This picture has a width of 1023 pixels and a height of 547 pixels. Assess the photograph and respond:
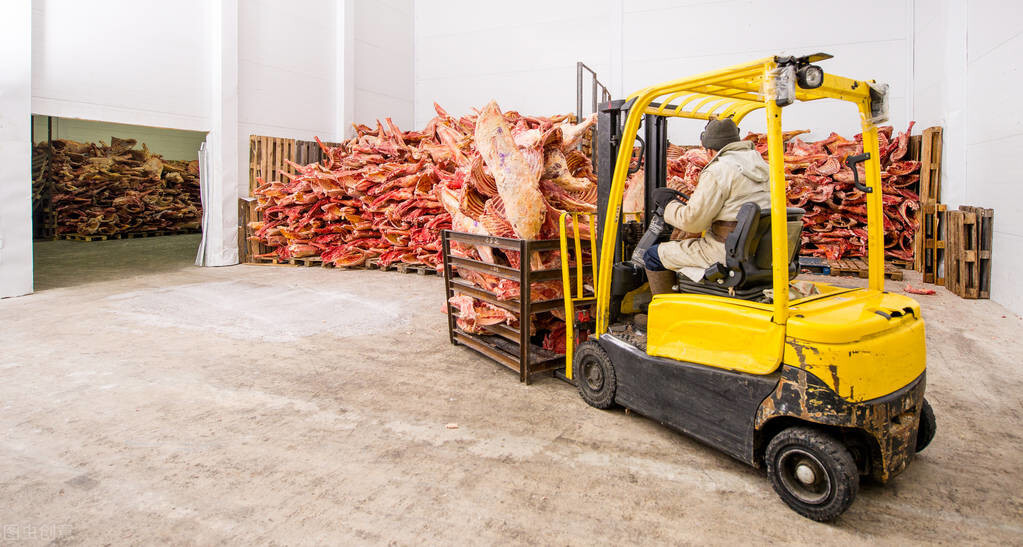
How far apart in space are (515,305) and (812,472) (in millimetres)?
2437

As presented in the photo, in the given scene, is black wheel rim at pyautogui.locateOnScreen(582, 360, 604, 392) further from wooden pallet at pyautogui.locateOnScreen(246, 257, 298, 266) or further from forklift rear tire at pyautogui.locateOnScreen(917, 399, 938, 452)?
wooden pallet at pyautogui.locateOnScreen(246, 257, 298, 266)

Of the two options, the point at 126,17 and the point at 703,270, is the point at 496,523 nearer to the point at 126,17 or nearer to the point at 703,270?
the point at 703,270

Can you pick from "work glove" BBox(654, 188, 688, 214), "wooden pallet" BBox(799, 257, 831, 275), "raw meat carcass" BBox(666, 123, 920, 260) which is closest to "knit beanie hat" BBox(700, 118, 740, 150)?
"work glove" BBox(654, 188, 688, 214)

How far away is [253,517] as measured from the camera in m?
2.60

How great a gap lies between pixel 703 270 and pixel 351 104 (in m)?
12.7

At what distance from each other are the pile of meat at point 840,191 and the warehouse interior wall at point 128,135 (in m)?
15.2

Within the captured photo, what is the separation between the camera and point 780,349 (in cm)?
263

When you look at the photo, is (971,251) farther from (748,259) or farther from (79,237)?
(79,237)

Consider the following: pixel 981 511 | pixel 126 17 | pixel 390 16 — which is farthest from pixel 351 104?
pixel 981 511

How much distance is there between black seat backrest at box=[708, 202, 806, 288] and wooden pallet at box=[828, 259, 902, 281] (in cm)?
660

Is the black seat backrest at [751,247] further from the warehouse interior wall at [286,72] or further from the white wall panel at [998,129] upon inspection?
the warehouse interior wall at [286,72]

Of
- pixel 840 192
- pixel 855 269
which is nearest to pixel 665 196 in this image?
pixel 855 269

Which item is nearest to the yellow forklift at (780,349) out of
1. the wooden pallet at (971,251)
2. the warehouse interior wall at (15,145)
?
the wooden pallet at (971,251)

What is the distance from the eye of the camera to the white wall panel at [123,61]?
8.44m
